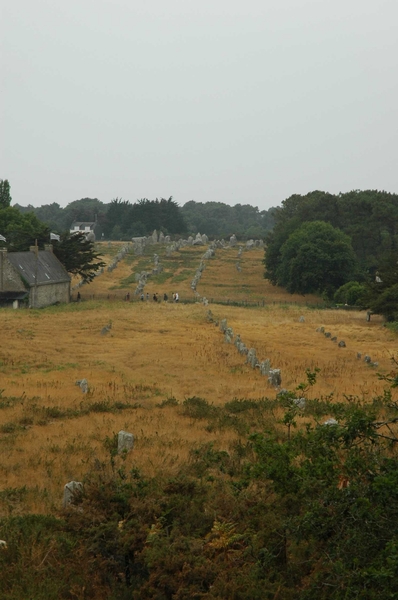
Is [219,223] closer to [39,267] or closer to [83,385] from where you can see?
[39,267]

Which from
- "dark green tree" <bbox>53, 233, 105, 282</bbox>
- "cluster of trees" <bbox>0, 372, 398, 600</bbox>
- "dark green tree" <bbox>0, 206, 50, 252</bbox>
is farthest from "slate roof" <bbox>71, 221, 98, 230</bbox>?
"cluster of trees" <bbox>0, 372, 398, 600</bbox>

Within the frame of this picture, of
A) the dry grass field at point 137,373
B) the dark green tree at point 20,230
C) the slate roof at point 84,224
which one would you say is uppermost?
the slate roof at point 84,224

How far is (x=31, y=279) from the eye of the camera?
50375 millimetres

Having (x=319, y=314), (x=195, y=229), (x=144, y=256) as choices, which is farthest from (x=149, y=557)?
(x=195, y=229)

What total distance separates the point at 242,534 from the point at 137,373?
16857mm

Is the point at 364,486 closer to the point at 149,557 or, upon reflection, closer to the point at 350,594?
the point at 350,594

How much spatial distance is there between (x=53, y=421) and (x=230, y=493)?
8032mm

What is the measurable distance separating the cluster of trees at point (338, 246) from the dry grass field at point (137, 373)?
414 cm

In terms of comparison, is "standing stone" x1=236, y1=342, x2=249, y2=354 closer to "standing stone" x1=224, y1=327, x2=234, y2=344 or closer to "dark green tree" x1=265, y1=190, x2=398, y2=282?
"standing stone" x1=224, y1=327, x2=234, y2=344

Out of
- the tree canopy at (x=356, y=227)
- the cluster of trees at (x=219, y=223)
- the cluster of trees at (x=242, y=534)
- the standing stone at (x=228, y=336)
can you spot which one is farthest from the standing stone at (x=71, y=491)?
the cluster of trees at (x=219, y=223)

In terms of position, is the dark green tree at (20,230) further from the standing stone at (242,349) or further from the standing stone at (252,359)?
the standing stone at (252,359)

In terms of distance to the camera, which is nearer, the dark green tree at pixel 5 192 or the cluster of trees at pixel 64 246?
the cluster of trees at pixel 64 246

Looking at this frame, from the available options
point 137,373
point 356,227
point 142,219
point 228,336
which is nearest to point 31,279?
point 228,336

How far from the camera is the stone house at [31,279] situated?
4962cm
